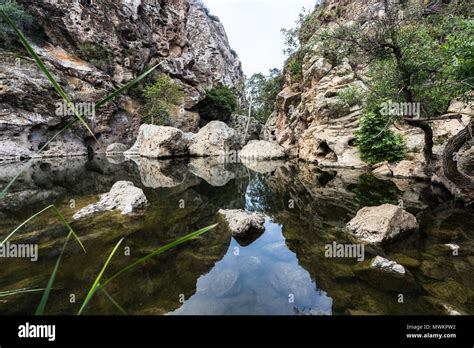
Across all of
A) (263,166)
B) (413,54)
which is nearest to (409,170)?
(413,54)

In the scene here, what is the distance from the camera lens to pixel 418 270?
3.85m

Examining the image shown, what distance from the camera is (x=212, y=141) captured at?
23781 millimetres

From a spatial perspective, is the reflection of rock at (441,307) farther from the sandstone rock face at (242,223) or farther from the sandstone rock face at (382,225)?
the sandstone rock face at (242,223)

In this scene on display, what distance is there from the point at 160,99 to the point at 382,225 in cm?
3264

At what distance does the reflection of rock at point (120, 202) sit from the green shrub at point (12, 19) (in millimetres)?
26872

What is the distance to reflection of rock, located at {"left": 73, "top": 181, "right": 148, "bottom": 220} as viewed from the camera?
670 centimetres

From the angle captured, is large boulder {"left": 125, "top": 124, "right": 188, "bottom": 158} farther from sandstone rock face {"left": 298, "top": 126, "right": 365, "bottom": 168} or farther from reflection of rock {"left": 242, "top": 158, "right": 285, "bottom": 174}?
sandstone rock face {"left": 298, "top": 126, "right": 365, "bottom": 168}

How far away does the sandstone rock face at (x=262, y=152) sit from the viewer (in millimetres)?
23109

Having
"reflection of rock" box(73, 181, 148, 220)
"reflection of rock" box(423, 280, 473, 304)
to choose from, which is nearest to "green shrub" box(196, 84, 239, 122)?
"reflection of rock" box(73, 181, 148, 220)

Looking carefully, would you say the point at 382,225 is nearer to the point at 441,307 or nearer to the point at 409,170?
the point at 441,307

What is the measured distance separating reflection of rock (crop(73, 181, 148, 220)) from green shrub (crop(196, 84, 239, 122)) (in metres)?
36.1
